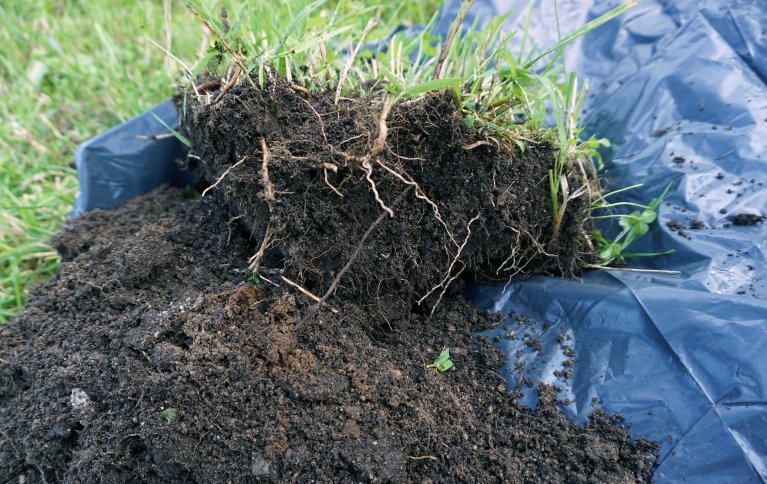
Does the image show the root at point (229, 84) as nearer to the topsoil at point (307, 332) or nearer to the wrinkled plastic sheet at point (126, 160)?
the topsoil at point (307, 332)

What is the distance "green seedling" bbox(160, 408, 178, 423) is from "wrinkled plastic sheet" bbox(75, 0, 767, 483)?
2.68 feet

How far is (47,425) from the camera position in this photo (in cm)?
118

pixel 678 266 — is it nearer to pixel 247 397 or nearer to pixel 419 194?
pixel 419 194

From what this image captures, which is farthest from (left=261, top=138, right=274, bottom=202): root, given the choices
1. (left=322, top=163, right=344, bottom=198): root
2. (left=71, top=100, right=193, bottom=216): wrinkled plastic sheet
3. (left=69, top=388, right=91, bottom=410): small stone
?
(left=71, top=100, right=193, bottom=216): wrinkled plastic sheet

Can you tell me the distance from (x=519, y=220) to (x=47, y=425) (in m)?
1.26

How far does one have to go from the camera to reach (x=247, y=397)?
112cm

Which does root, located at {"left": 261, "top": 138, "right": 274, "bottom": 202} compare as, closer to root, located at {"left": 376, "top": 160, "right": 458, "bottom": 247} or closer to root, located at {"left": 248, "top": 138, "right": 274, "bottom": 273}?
root, located at {"left": 248, "top": 138, "right": 274, "bottom": 273}

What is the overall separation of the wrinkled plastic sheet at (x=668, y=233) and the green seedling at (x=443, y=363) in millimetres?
162

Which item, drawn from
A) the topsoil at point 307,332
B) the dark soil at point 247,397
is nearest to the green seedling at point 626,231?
the topsoil at point 307,332

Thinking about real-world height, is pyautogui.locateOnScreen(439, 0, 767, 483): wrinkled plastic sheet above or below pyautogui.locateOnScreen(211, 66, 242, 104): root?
below

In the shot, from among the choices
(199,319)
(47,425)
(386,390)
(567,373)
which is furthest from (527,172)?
(47,425)

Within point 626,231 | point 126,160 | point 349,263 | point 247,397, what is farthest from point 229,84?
point 626,231

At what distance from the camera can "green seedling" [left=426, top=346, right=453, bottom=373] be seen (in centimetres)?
132

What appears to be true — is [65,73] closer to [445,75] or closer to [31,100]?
[31,100]
